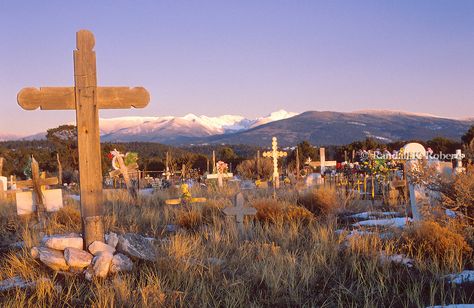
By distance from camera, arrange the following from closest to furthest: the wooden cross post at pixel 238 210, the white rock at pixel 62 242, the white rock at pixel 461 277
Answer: the white rock at pixel 461 277
the white rock at pixel 62 242
the wooden cross post at pixel 238 210

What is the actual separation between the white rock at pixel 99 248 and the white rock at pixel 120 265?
245mm

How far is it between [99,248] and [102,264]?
51cm

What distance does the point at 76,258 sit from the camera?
626 centimetres

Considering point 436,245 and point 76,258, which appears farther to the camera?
point 436,245

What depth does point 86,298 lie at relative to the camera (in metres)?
5.48

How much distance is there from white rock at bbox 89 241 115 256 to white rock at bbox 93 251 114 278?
28 centimetres

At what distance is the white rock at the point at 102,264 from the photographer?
6.06 metres

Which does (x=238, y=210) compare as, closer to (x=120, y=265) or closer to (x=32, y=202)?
(x=120, y=265)

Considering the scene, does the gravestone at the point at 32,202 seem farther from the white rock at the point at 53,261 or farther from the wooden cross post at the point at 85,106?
the white rock at the point at 53,261

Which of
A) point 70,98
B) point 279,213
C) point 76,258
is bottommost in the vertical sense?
point 279,213

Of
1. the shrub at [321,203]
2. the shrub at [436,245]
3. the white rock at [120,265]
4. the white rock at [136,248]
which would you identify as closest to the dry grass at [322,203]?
the shrub at [321,203]

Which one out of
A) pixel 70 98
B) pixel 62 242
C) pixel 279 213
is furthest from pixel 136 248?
pixel 279 213

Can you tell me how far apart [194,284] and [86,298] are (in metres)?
1.13

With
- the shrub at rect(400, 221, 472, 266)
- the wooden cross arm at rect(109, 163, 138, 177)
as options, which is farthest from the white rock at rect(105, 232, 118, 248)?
the wooden cross arm at rect(109, 163, 138, 177)
